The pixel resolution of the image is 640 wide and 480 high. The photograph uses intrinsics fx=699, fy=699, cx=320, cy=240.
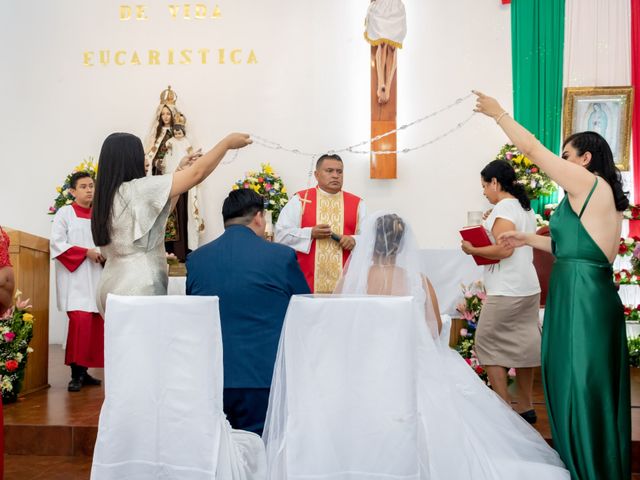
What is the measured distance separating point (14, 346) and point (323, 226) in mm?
2214

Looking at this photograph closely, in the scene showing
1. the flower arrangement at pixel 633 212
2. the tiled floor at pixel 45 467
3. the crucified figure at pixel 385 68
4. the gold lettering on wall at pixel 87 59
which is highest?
the gold lettering on wall at pixel 87 59

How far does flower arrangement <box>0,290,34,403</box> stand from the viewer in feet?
14.5

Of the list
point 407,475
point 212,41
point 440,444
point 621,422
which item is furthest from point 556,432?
point 212,41

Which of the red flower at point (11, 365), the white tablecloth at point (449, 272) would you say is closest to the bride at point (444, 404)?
the red flower at point (11, 365)

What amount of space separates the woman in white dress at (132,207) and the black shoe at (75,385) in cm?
217

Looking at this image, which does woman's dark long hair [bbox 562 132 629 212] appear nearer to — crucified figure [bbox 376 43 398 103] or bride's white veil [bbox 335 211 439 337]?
bride's white veil [bbox 335 211 439 337]

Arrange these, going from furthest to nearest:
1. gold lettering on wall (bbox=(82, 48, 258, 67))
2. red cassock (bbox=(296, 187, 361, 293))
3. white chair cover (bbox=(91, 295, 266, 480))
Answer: gold lettering on wall (bbox=(82, 48, 258, 67))
red cassock (bbox=(296, 187, 361, 293))
white chair cover (bbox=(91, 295, 266, 480))

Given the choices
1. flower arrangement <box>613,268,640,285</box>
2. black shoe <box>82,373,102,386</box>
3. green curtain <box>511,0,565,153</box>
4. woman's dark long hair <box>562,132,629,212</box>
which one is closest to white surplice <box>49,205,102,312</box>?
black shoe <box>82,373,102,386</box>

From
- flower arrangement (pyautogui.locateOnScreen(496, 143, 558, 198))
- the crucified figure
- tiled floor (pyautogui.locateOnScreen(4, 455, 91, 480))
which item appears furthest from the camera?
the crucified figure

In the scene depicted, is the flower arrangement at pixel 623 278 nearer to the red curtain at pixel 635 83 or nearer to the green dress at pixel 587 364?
the red curtain at pixel 635 83

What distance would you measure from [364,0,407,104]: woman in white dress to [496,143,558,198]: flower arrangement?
58.7 inches

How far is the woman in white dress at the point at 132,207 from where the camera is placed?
292 cm

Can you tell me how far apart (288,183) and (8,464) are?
14.8 feet

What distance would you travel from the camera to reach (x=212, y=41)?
7781 mm
